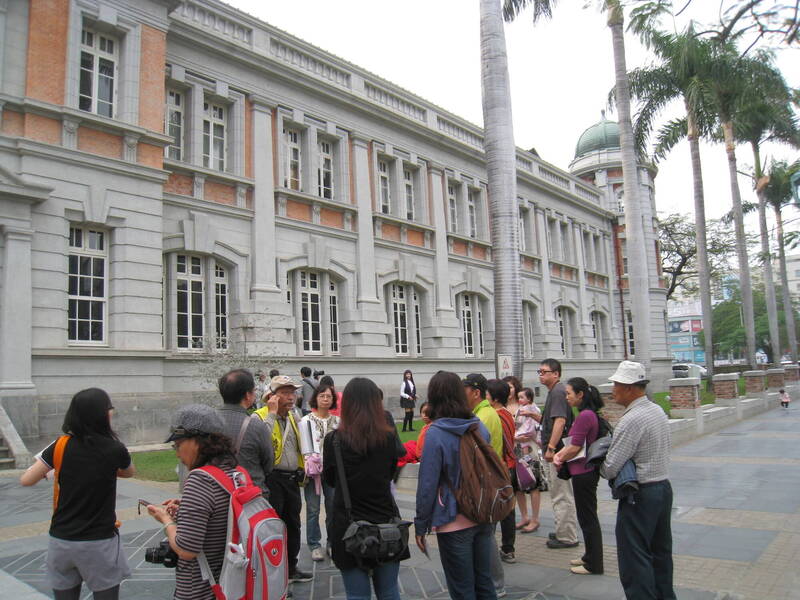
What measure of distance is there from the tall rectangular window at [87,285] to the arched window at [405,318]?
9.99 m

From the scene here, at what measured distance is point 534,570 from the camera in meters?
5.86

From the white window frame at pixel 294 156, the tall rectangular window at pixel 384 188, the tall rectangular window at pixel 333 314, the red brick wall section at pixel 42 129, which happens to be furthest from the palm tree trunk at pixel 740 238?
the red brick wall section at pixel 42 129

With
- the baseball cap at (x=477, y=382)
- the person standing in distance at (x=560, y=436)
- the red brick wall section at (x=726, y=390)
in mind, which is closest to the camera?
the baseball cap at (x=477, y=382)

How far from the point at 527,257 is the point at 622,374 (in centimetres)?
2559

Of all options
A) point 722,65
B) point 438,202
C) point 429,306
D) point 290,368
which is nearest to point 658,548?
point 290,368

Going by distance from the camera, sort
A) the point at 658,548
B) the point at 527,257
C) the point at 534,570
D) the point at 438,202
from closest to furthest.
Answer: the point at 658,548, the point at 534,570, the point at 438,202, the point at 527,257

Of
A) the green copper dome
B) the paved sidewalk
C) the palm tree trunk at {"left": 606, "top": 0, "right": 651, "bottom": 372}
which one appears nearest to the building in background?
the paved sidewalk

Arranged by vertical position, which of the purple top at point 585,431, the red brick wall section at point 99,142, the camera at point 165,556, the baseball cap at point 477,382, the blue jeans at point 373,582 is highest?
the red brick wall section at point 99,142

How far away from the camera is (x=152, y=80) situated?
15414 mm

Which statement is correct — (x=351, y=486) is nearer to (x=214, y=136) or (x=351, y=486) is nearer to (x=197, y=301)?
(x=197, y=301)

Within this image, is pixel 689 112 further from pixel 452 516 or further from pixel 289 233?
pixel 452 516

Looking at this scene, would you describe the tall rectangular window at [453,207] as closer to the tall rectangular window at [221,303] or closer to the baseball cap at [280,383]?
the tall rectangular window at [221,303]

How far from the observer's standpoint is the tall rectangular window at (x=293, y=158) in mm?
19609

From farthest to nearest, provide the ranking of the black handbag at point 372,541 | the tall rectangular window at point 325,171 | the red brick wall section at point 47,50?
the tall rectangular window at point 325,171, the red brick wall section at point 47,50, the black handbag at point 372,541
